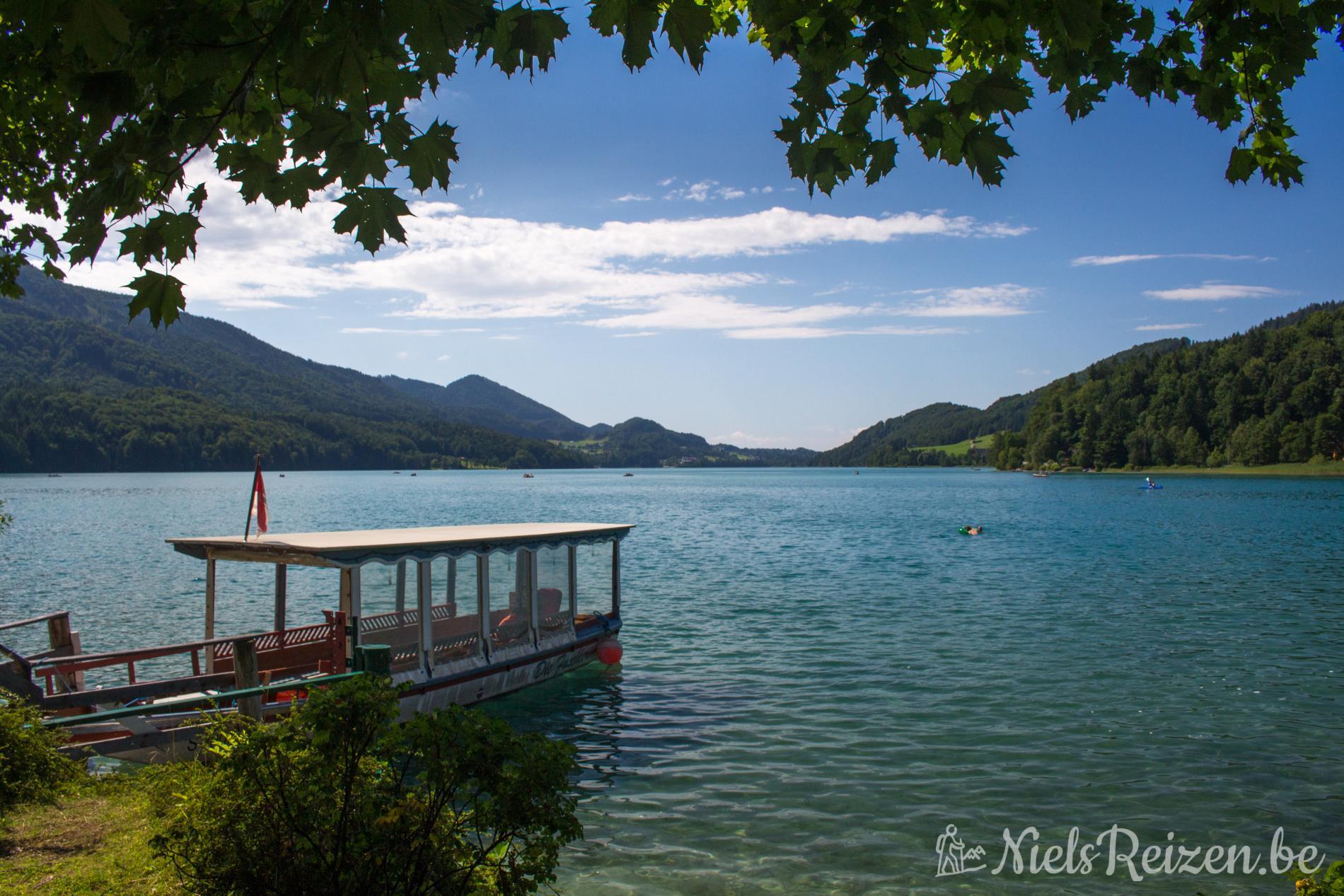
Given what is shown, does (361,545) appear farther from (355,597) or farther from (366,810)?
(366,810)

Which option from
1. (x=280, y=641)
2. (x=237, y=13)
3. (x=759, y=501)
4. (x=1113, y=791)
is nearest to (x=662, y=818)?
(x=1113, y=791)

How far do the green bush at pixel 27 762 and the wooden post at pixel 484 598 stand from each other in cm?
710

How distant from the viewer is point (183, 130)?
10.8ft

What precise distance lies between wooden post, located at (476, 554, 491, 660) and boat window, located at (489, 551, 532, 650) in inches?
28.7

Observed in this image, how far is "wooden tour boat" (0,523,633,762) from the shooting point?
33.8 ft

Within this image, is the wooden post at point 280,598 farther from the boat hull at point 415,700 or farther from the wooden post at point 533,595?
the wooden post at point 533,595

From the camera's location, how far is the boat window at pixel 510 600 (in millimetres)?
16125

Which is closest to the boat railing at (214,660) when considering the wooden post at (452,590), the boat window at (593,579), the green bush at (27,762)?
the green bush at (27,762)

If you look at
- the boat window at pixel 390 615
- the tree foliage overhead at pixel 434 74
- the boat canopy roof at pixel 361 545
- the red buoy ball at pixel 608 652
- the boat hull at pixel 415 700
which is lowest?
the red buoy ball at pixel 608 652

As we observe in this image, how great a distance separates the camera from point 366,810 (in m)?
5.28

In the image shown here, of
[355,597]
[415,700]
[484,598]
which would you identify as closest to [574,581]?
[484,598]

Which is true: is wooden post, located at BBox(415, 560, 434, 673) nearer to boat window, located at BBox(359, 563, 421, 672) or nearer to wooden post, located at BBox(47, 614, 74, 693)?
boat window, located at BBox(359, 563, 421, 672)

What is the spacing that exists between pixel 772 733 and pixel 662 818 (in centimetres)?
381

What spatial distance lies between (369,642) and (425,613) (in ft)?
3.71
